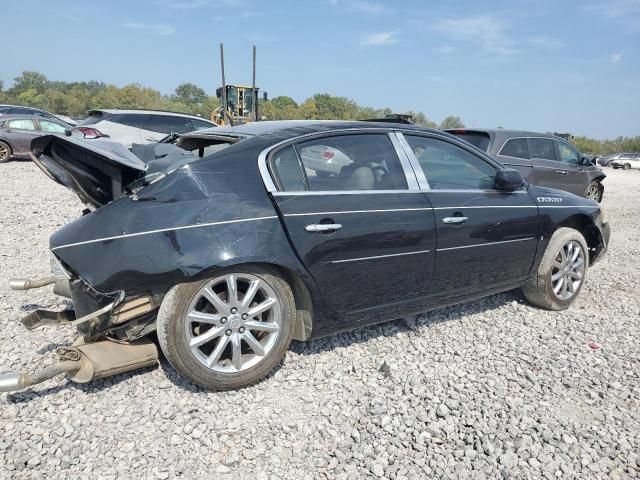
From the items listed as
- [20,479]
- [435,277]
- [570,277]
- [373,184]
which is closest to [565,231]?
[570,277]

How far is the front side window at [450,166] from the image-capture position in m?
3.61

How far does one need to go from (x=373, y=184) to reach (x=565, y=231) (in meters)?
2.19

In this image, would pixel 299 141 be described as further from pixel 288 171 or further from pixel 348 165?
pixel 348 165

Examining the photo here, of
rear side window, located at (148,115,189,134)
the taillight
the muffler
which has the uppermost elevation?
rear side window, located at (148,115,189,134)

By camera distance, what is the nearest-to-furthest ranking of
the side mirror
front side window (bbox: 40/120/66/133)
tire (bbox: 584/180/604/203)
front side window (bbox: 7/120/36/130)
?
1. the side mirror
2. tire (bbox: 584/180/604/203)
3. front side window (bbox: 7/120/36/130)
4. front side window (bbox: 40/120/66/133)

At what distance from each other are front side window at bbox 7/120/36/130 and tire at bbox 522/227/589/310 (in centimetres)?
1526

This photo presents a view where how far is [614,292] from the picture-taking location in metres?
4.99

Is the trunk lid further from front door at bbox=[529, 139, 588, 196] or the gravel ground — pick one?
front door at bbox=[529, 139, 588, 196]

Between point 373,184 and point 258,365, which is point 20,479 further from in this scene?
point 373,184

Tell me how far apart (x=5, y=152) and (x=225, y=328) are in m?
14.8

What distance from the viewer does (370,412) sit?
278cm

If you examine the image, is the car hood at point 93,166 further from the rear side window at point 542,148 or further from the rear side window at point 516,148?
the rear side window at point 542,148

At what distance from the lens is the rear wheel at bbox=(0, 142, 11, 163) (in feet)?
46.6

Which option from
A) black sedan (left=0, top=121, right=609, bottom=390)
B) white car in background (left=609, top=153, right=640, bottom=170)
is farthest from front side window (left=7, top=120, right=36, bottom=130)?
white car in background (left=609, top=153, right=640, bottom=170)
